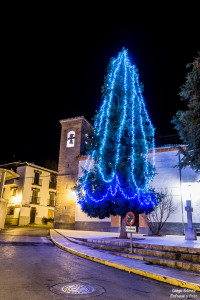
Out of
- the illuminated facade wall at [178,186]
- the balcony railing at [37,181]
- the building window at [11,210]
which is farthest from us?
the balcony railing at [37,181]

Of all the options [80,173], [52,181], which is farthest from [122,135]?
[52,181]

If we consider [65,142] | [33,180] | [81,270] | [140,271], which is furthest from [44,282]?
[33,180]

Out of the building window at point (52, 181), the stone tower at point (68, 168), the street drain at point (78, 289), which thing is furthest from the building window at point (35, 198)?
the street drain at point (78, 289)

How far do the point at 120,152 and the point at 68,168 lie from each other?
42.2 feet

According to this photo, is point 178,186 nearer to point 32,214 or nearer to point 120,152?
point 120,152

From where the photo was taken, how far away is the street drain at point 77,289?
160 inches

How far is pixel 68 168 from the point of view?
2525cm

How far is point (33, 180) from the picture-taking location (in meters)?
35.0

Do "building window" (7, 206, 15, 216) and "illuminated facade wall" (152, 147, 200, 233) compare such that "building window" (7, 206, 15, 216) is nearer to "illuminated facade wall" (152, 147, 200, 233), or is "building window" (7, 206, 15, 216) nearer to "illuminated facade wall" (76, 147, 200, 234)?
"illuminated facade wall" (76, 147, 200, 234)

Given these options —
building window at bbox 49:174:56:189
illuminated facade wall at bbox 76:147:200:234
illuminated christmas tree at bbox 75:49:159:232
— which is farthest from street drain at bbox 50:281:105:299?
building window at bbox 49:174:56:189

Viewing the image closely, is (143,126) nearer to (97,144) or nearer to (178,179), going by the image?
(97,144)

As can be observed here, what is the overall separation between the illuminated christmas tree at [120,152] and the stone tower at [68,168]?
34.5ft

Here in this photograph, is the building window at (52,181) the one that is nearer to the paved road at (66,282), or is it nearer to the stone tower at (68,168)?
the stone tower at (68,168)

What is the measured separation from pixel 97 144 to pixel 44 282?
9.59m
